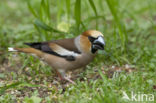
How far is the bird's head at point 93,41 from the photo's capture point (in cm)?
404

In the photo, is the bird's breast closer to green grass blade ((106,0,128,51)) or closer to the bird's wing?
the bird's wing

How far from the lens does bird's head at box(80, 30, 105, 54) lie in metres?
4.04

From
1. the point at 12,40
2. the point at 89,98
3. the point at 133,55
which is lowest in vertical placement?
the point at 89,98

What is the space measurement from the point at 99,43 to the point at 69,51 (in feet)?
1.54

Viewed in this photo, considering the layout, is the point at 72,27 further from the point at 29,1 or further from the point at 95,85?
the point at 95,85

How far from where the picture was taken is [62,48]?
13.9ft

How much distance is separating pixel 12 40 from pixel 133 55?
2242 mm

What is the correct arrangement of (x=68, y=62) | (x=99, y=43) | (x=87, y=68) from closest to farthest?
1. (x=99, y=43)
2. (x=68, y=62)
3. (x=87, y=68)

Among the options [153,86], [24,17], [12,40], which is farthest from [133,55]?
[24,17]

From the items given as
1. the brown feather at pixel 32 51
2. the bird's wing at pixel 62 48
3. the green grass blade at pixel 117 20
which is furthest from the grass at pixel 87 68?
the bird's wing at pixel 62 48

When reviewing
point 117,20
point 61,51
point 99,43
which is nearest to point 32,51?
point 61,51

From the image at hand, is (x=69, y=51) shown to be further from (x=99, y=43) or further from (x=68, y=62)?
(x=99, y=43)

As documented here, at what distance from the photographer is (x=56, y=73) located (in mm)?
4531

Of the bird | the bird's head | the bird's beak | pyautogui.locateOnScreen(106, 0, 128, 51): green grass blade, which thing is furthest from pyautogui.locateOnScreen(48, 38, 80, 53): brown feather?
pyautogui.locateOnScreen(106, 0, 128, 51): green grass blade
